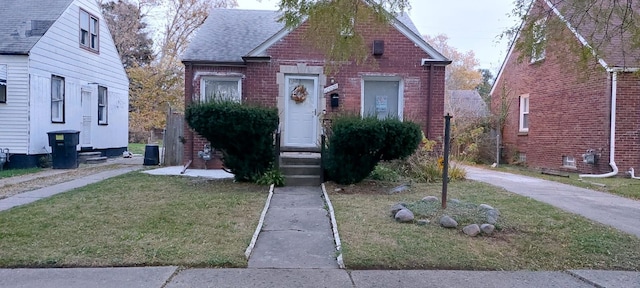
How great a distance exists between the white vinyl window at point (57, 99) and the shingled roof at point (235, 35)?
4928mm

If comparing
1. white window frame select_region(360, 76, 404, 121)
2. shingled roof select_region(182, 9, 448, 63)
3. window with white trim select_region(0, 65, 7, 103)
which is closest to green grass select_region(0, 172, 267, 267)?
white window frame select_region(360, 76, 404, 121)

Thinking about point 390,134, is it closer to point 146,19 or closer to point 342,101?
point 342,101

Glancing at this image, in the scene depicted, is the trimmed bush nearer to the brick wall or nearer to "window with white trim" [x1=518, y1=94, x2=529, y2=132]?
the brick wall

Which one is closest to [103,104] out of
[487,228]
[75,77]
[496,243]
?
[75,77]

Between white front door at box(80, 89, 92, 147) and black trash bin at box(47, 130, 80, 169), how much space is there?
7.59ft

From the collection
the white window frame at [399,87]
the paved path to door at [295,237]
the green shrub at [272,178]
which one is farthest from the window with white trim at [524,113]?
the paved path to door at [295,237]

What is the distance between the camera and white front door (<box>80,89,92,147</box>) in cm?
1540

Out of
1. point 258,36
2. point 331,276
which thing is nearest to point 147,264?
point 331,276

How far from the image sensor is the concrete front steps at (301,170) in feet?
31.3

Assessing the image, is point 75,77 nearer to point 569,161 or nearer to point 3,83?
point 3,83

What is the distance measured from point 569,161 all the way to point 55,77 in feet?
55.8

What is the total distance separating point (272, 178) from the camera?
9.16 metres

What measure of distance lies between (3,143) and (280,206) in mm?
10207

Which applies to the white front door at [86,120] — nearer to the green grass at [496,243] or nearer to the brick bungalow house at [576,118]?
the green grass at [496,243]
